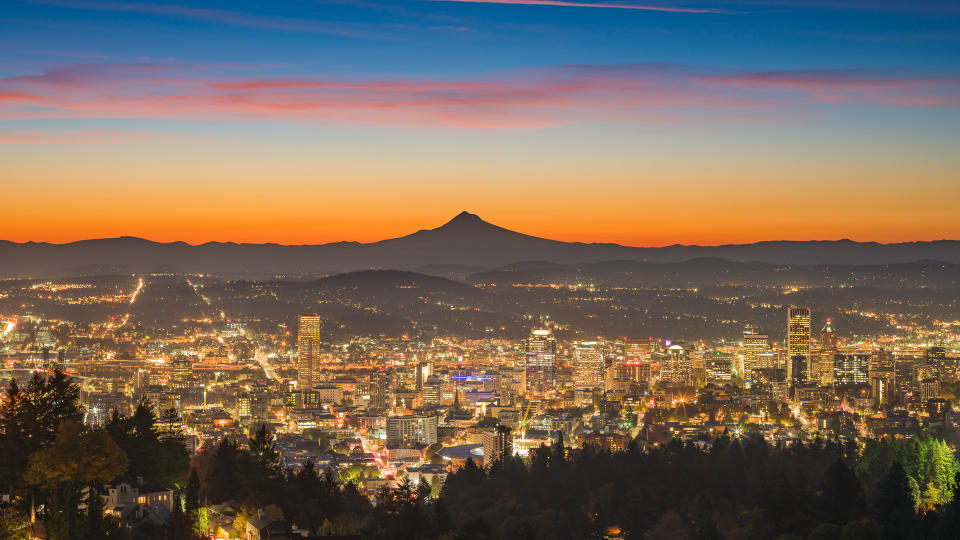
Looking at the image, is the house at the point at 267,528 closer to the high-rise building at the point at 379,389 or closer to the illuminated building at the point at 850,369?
the high-rise building at the point at 379,389

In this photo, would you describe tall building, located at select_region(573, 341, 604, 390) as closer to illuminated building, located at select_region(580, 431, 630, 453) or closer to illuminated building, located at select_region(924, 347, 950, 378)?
illuminated building, located at select_region(924, 347, 950, 378)

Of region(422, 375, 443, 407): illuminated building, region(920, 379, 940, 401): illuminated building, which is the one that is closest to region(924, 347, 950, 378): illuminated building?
region(920, 379, 940, 401): illuminated building

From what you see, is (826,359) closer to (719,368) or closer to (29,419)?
(719,368)

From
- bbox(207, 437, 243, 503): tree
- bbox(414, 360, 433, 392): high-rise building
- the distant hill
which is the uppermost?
the distant hill

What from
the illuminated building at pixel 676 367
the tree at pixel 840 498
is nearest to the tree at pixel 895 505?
the tree at pixel 840 498

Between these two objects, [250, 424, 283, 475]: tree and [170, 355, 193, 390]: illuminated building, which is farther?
[170, 355, 193, 390]: illuminated building

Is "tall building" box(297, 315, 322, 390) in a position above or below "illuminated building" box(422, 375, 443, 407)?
above
